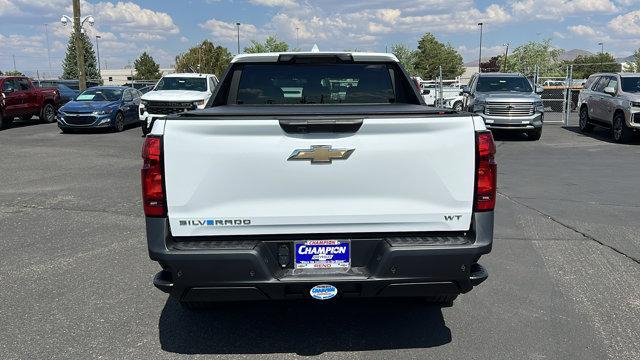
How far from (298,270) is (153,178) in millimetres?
976

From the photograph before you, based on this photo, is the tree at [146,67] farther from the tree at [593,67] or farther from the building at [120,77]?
the tree at [593,67]

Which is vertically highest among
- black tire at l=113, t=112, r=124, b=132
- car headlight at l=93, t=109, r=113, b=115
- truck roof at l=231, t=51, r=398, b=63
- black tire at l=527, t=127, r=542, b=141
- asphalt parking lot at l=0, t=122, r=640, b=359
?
truck roof at l=231, t=51, r=398, b=63

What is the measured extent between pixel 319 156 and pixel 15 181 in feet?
30.0

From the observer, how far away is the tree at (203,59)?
62.9 m

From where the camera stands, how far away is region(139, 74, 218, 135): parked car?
17188 millimetres

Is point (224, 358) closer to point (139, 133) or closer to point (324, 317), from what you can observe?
point (324, 317)

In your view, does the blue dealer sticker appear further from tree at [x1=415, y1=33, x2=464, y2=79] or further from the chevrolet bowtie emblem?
tree at [x1=415, y1=33, x2=464, y2=79]

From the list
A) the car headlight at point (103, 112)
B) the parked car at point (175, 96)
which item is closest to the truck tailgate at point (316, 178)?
the parked car at point (175, 96)

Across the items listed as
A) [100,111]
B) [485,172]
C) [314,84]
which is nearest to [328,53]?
[314,84]

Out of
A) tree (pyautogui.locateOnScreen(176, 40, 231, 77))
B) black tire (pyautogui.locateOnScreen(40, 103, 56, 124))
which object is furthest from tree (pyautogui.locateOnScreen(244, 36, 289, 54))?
black tire (pyautogui.locateOnScreen(40, 103, 56, 124))

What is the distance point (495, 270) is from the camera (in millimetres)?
5277

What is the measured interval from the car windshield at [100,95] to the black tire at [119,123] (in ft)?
2.61

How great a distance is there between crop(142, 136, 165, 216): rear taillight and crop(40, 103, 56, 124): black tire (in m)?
21.7

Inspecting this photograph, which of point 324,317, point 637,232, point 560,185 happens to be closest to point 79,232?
point 324,317
